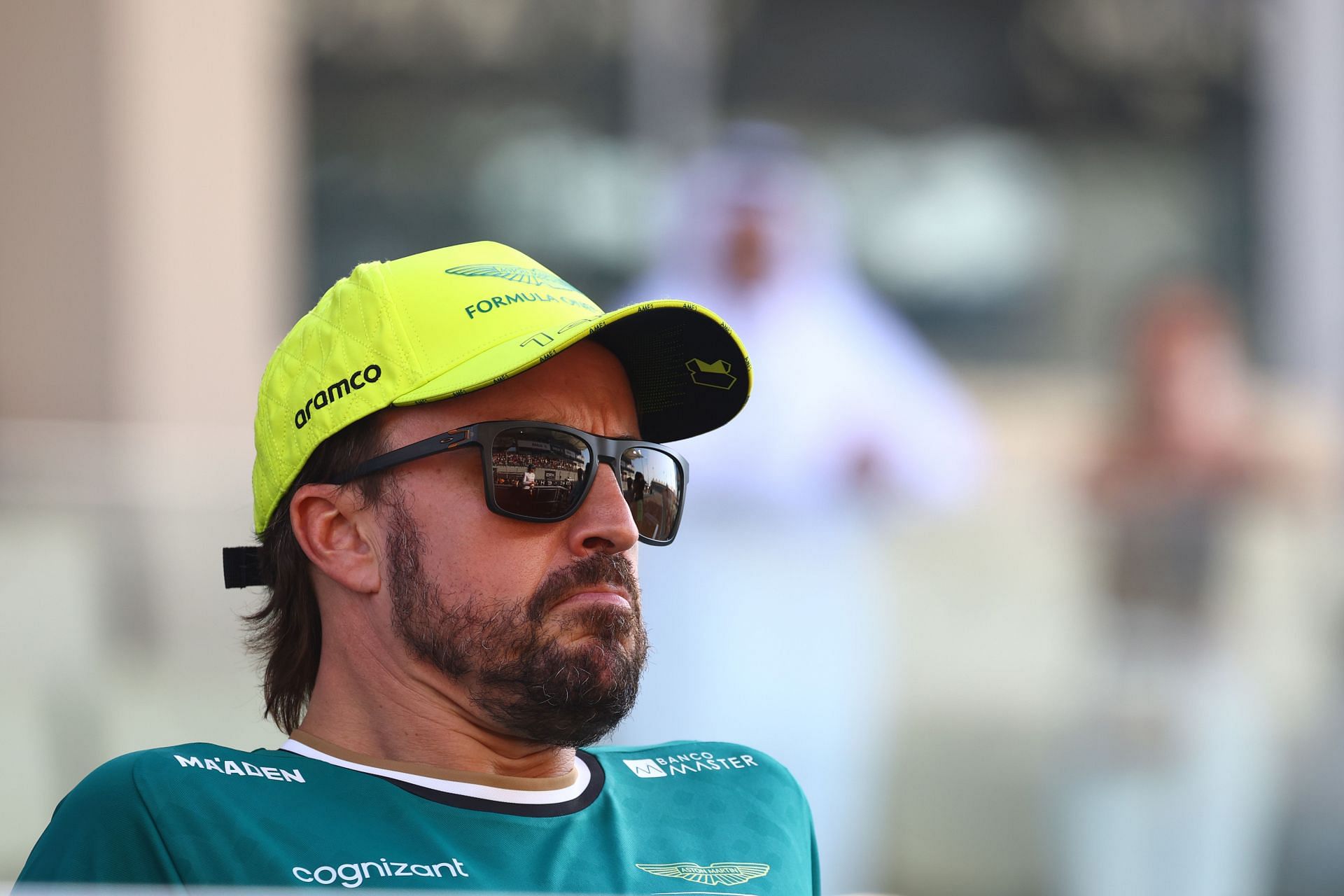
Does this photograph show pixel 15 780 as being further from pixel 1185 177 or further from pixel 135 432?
pixel 1185 177

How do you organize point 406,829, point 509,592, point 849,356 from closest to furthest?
point 406,829 → point 509,592 → point 849,356

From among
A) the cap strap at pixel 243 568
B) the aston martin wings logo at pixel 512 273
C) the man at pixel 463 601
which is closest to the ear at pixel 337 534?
the man at pixel 463 601

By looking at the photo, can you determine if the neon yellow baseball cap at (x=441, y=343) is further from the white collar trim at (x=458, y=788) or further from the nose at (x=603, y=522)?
the white collar trim at (x=458, y=788)

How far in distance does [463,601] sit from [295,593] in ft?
0.93

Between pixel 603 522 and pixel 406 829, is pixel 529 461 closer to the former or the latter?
pixel 603 522

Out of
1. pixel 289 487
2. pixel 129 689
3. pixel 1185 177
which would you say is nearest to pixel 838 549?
pixel 129 689

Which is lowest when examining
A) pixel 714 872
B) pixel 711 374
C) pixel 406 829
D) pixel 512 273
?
pixel 714 872

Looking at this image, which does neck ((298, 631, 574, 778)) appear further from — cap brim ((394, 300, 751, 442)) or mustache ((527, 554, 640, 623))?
cap brim ((394, 300, 751, 442))

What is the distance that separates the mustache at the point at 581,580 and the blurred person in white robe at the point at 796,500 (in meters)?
2.49

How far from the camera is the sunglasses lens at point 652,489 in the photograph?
2.08 m

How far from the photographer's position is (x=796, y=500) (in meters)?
4.60

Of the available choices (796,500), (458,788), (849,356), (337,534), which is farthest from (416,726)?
(849,356)

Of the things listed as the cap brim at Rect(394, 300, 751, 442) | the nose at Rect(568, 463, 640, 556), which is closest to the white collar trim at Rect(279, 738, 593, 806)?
the nose at Rect(568, 463, 640, 556)

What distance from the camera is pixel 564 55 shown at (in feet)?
25.7
